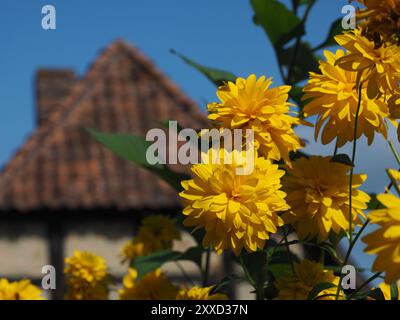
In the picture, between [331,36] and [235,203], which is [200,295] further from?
[331,36]

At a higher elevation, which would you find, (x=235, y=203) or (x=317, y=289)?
(x=235, y=203)

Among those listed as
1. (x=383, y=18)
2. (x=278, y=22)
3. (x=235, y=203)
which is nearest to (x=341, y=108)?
(x=235, y=203)

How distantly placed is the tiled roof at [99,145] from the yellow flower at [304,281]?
984 centimetres

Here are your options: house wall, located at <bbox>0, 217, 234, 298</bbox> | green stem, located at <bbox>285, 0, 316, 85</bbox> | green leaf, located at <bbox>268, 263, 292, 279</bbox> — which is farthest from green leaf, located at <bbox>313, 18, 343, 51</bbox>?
house wall, located at <bbox>0, 217, 234, 298</bbox>

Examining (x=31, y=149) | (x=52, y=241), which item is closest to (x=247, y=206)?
(x=52, y=241)

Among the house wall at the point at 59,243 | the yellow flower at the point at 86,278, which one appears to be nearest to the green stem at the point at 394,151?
the yellow flower at the point at 86,278

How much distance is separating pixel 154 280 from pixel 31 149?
35.3 feet

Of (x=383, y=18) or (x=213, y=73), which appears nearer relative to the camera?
(x=383, y=18)

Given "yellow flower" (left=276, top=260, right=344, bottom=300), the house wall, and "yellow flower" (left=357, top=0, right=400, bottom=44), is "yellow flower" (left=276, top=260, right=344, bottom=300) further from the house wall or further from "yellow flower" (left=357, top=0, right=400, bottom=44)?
the house wall

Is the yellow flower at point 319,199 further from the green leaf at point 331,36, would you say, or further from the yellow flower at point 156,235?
the yellow flower at point 156,235

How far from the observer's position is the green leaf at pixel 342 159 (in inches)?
63.6

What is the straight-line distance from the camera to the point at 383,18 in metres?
1.28

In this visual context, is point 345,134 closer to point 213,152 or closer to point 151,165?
point 213,152

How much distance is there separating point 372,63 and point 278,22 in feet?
3.35
